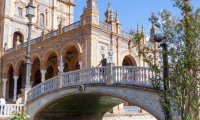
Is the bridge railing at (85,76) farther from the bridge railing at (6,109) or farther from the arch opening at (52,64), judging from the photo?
the arch opening at (52,64)

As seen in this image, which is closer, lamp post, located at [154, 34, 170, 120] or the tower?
lamp post, located at [154, 34, 170, 120]

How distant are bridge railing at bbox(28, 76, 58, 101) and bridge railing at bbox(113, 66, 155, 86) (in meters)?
3.96

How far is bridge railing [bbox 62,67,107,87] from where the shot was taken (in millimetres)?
12000

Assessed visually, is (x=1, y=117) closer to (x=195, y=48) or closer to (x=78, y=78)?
(x=78, y=78)

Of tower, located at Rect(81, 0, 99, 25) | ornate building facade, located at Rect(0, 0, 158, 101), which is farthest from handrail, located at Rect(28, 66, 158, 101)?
tower, located at Rect(81, 0, 99, 25)

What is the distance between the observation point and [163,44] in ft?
20.2

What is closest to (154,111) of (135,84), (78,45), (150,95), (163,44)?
(150,95)

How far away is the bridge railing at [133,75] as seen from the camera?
33.1 ft

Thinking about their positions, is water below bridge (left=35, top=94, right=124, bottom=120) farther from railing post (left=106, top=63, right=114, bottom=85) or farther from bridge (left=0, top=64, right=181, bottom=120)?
railing post (left=106, top=63, right=114, bottom=85)

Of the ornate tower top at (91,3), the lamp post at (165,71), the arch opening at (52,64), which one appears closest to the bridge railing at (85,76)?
the lamp post at (165,71)

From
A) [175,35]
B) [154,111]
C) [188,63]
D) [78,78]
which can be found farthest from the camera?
[78,78]

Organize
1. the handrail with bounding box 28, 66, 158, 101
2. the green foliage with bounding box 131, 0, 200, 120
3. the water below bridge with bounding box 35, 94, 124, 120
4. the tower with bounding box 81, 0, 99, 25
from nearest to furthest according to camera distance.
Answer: the green foliage with bounding box 131, 0, 200, 120
the handrail with bounding box 28, 66, 158, 101
the water below bridge with bounding box 35, 94, 124, 120
the tower with bounding box 81, 0, 99, 25

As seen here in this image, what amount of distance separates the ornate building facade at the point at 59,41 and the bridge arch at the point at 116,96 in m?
1.94

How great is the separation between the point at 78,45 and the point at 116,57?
11.3 ft
